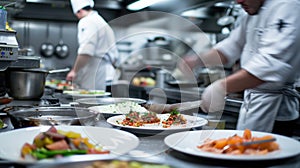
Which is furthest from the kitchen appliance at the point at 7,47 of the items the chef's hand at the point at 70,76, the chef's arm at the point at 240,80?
the chef's hand at the point at 70,76

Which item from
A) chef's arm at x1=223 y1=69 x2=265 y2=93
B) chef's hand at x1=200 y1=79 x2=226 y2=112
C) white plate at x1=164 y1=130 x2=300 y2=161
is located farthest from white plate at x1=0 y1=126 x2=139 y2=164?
chef's arm at x1=223 y1=69 x2=265 y2=93

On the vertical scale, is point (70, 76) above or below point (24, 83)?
below

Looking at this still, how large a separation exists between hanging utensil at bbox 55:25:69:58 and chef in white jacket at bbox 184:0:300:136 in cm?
572

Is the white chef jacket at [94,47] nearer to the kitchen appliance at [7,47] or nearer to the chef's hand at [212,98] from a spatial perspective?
the kitchen appliance at [7,47]

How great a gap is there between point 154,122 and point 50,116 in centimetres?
46

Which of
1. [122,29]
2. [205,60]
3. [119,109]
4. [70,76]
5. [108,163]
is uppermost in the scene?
[122,29]

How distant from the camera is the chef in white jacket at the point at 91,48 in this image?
3994 mm

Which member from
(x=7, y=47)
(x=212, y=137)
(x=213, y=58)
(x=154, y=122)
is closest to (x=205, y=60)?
(x=213, y=58)

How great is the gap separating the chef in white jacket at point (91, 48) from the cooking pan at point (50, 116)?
2477mm

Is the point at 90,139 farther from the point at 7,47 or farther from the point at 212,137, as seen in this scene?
the point at 7,47

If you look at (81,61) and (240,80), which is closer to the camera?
(240,80)

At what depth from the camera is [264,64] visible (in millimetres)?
1655

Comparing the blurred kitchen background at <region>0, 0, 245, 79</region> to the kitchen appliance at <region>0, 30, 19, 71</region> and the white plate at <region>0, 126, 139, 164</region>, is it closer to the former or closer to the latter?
the kitchen appliance at <region>0, 30, 19, 71</region>

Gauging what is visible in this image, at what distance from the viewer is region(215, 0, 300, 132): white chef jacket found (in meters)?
1.67
